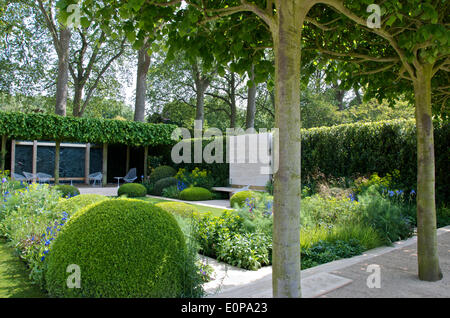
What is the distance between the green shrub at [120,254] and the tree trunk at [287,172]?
Result: 1.15 metres

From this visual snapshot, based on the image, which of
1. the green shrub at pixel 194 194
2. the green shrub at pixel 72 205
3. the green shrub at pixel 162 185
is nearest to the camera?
the green shrub at pixel 72 205

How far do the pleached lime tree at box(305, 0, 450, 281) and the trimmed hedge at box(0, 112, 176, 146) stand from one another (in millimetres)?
12595

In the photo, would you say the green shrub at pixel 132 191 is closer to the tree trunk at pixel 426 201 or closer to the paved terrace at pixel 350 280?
the paved terrace at pixel 350 280

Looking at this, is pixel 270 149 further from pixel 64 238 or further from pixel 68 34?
pixel 68 34

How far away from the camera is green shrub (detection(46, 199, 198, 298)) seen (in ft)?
9.01

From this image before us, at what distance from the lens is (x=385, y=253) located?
4.97m

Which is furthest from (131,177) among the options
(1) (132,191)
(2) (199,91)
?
(2) (199,91)

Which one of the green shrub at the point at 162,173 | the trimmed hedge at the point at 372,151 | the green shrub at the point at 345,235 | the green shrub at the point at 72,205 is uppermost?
the trimmed hedge at the point at 372,151

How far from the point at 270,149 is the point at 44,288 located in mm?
9957

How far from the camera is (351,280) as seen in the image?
3.64 meters

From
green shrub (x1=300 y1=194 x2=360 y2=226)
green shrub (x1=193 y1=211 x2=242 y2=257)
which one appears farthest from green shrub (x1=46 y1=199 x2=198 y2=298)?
green shrub (x1=300 y1=194 x2=360 y2=226)

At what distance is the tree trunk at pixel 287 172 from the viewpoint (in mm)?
2279

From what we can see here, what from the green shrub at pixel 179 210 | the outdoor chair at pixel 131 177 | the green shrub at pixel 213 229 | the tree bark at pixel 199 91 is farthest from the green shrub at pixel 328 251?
the tree bark at pixel 199 91
